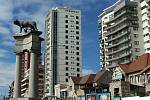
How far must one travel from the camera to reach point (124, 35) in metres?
137

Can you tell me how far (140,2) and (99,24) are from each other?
137ft

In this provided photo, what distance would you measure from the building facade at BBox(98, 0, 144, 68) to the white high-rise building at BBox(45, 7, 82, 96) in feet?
95.7

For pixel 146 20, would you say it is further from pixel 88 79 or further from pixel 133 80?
pixel 133 80

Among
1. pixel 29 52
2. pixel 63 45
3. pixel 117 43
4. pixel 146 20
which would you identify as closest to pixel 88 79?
→ pixel 29 52

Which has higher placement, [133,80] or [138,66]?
[138,66]

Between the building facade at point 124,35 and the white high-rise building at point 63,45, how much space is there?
95.7ft

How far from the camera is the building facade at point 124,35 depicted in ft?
439

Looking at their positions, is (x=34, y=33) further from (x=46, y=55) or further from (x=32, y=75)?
(x=46, y=55)

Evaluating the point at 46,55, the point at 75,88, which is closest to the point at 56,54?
the point at 46,55

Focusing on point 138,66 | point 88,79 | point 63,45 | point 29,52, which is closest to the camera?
point 29,52

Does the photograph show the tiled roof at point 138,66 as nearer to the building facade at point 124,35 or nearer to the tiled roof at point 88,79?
the tiled roof at point 88,79

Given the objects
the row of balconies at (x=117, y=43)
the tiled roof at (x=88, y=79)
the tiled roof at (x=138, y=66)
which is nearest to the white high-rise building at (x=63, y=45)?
the row of balconies at (x=117, y=43)

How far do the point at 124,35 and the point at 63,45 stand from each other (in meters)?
50.6

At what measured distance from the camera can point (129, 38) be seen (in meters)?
134
